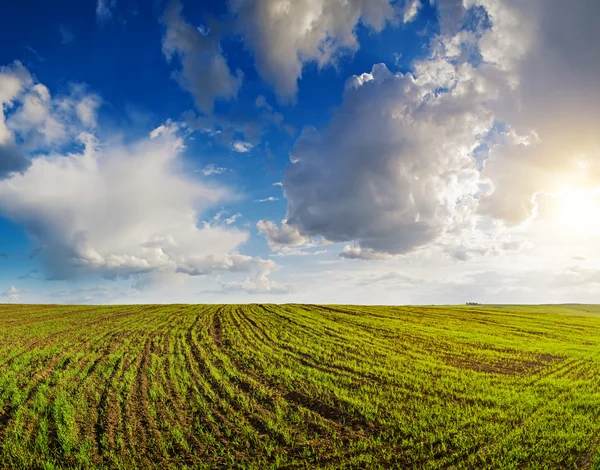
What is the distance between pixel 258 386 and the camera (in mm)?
17453

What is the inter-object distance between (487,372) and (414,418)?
966 centimetres

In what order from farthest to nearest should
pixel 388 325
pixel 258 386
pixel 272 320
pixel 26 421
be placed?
pixel 272 320, pixel 388 325, pixel 258 386, pixel 26 421

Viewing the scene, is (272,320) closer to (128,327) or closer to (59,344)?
(128,327)

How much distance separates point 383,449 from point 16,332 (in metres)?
39.2

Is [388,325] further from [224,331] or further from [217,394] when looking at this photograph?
[217,394]

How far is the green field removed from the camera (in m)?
11.0

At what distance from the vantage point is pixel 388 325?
40.9 meters

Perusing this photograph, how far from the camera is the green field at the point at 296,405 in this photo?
10984 millimetres

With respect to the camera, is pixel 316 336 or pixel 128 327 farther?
pixel 128 327

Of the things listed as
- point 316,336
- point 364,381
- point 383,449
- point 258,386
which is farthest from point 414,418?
point 316,336

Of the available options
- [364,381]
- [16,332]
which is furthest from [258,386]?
[16,332]

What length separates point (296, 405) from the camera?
591 inches

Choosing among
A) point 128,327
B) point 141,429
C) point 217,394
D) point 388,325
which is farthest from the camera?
point 388,325

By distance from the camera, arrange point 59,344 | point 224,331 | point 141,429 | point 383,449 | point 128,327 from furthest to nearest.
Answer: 1. point 128,327
2. point 224,331
3. point 59,344
4. point 141,429
5. point 383,449
